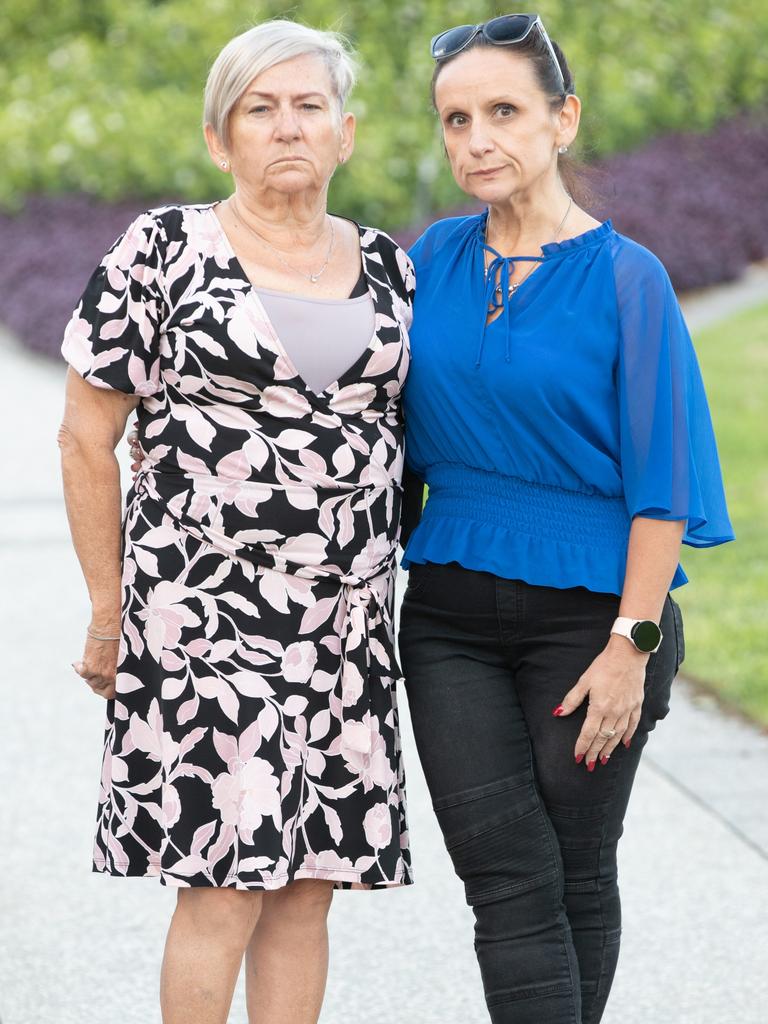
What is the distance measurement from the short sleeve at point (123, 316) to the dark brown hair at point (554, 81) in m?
0.60

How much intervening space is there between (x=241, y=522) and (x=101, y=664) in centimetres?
40

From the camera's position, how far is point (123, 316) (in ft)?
8.32

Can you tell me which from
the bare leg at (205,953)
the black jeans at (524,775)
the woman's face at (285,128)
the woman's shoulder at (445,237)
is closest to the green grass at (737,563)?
the black jeans at (524,775)

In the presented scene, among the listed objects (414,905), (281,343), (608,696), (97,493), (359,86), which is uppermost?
(359,86)

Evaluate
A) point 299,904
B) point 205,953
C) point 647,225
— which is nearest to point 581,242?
point 299,904

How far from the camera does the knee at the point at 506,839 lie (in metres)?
2.61

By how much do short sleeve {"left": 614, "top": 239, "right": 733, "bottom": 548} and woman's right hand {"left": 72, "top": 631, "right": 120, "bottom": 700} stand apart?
0.95 meters

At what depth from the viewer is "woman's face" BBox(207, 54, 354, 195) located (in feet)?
8.43

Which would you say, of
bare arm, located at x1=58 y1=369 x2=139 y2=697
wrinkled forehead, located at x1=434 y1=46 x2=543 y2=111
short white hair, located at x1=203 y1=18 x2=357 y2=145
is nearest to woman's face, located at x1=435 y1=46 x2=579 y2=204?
wrinkled forehead, located at x1=434 y1=46 x2=543 y2=111

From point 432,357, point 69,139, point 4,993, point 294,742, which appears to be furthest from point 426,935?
point 69,139

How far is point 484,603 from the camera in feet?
8.63

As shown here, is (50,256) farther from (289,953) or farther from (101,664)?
(289,953)

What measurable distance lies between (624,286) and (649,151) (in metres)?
13.6

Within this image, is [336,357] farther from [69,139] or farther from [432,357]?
[69,139]
